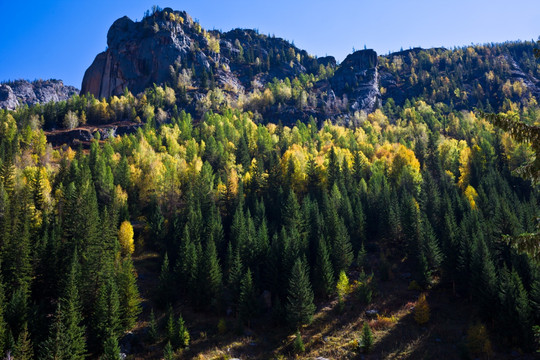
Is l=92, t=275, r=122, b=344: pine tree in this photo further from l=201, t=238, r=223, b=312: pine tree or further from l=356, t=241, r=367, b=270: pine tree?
l=356, t=241, r=367, b=270: pine tree

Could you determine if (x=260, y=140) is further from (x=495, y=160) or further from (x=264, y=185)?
(x=495, y=160)

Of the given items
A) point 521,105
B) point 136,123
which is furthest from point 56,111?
point 521,105

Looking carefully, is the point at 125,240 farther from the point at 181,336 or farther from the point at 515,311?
the point at 515,311

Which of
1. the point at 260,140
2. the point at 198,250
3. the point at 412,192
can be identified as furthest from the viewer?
the point at 260,140

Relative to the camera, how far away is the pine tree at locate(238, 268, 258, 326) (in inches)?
1843

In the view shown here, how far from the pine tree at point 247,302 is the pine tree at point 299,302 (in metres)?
5.23

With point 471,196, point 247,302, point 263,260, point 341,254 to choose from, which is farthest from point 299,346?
point 471,196

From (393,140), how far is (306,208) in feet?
255

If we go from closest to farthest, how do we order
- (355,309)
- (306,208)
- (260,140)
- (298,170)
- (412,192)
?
(355,309), (306,208), (412,192), (298,170), (260,140)

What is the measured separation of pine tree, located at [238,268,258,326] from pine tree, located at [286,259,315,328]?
523 cm

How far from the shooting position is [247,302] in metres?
47.1

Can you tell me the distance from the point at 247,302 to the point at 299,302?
7493 mm

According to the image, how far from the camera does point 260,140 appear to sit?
11150 cm

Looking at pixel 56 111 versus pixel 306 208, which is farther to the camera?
pixel 56 111
